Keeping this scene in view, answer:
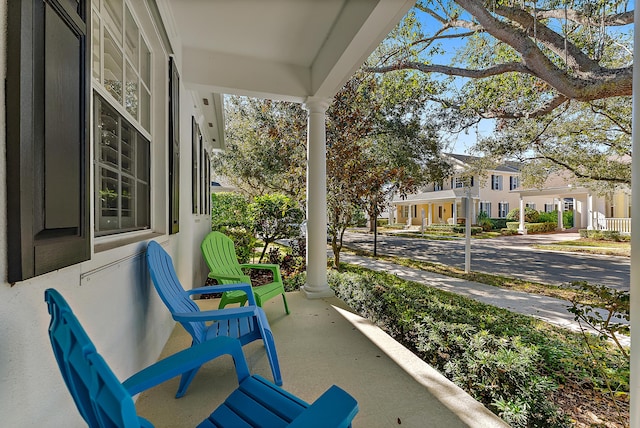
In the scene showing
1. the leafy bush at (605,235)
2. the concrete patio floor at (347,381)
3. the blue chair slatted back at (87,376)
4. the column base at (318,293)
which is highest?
the blue chair slatted back at (87,376)

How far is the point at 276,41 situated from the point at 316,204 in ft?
6.74

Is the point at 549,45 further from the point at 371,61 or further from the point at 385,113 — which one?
the point at 385,113

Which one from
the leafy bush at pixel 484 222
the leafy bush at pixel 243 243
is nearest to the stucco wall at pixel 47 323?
the leafy bush at pixel 243 243

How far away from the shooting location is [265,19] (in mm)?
2859

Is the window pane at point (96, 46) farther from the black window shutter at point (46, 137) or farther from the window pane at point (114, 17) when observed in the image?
the black window shutter at point (46, 137)

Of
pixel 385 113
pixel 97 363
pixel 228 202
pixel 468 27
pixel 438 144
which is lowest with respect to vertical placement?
pixel 97 363

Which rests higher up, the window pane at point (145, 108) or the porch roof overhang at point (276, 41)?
the porch roof overhang at point (276, 41)

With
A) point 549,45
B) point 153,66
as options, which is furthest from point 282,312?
point 549,45

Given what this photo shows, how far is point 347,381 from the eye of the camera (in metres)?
2.02

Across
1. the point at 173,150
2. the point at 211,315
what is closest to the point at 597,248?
the point at 211,315

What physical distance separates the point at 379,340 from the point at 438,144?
18.8 ft

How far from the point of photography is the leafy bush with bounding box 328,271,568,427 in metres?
1.75

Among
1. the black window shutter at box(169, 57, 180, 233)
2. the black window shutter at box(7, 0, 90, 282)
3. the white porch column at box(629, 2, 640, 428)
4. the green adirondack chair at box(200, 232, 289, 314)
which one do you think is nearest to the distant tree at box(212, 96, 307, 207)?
the green adirondack chair at box(200, 232, 289, 314)

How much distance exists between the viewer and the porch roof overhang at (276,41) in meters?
2.58
